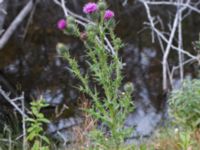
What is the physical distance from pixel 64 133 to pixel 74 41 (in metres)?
3.96

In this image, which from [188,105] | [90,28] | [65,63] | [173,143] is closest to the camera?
[90,28]

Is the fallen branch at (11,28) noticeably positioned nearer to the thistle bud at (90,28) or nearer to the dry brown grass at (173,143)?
the dry brown grass at (173,143)

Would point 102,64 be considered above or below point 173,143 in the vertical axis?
above

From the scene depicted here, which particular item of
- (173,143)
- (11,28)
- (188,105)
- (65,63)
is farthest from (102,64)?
(65,63)

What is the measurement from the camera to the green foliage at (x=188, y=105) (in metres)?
4.34

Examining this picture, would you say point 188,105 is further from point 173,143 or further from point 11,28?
point 11,28

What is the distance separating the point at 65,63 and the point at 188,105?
437 cm

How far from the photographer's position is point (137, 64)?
8461 millimetres

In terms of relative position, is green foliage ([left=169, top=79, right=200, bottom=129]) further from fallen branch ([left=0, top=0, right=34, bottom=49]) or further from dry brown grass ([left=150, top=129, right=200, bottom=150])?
fallen branch ([left=0, top=0, right=34, bottom=49])

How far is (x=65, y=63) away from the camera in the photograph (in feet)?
27.9

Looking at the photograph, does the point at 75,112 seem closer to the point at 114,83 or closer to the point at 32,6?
the point at 32,6

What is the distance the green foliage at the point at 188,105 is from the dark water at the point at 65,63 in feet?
5.81

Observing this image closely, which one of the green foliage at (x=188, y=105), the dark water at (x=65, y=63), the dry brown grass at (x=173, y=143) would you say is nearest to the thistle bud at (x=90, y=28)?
the dry brown grass at (x=173, y=143)

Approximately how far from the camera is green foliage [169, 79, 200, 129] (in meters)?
4.34
